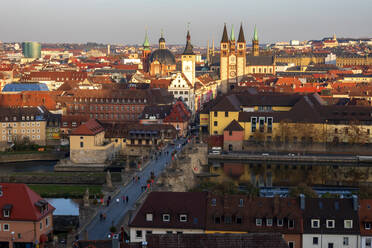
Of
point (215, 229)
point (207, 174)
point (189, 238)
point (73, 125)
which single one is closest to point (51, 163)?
point (73, 125)

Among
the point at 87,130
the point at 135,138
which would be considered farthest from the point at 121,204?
the point at 135,138

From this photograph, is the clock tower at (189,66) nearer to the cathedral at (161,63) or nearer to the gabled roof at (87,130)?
the cathedral at (161,63)

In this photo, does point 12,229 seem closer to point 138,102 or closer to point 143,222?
point 143,222

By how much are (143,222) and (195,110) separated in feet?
222

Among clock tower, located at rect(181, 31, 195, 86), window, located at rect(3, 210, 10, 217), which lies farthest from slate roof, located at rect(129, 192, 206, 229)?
clock tower, located at rect(181, 31, 195, 86)

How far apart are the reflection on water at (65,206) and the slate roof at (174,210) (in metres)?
10.7

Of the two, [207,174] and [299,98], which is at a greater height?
[299,98]

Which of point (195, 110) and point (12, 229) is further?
point (195, 110)

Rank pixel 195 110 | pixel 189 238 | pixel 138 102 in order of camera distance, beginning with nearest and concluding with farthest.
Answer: pixel 189 238
pixel 138 102
pixel 195 110

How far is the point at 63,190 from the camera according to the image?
4838 centimetres

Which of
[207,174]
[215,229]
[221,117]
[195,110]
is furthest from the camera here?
[195,110]

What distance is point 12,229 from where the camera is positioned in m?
31.5

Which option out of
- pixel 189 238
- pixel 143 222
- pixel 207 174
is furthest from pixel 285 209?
pixel 207 174

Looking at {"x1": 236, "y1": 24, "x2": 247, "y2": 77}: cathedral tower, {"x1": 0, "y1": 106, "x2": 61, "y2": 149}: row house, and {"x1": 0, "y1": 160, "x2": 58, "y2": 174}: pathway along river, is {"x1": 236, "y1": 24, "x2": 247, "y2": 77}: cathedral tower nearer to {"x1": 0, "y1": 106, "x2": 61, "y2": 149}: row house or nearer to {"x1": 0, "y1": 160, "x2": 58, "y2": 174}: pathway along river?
{"x1": 0, "y1": 106, "x2": 61, "y2": 149}: row house
